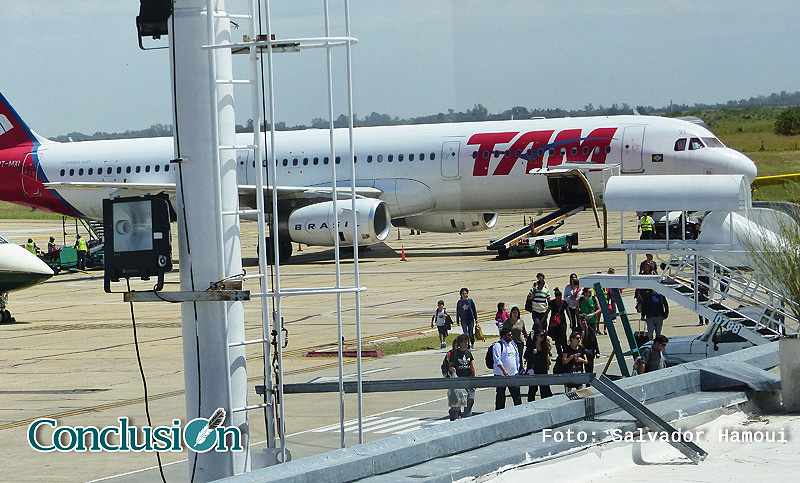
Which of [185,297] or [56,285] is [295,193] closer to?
[56,285]

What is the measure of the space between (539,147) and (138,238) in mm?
29080

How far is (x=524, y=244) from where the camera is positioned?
128 feet

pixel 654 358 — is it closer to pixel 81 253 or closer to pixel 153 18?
pixel 153 18

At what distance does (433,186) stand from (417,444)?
32.3m

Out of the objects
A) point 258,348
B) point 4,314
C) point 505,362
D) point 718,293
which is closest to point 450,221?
point 4,314

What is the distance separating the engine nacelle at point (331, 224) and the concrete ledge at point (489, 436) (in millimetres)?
26436

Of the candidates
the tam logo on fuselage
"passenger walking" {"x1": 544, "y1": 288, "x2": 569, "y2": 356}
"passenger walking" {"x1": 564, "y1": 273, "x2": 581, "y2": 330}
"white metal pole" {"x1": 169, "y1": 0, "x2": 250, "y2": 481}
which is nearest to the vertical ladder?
"passenger walking" {"x1": 544, "y1": 288, "x2": 569, "y2": 356}

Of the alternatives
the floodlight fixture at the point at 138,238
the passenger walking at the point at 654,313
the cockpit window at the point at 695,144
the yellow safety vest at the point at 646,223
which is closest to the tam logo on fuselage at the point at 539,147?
the cockpit window at the point at 695,144

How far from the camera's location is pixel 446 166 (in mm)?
39094

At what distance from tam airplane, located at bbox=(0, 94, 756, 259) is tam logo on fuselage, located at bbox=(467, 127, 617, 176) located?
0.12 ft

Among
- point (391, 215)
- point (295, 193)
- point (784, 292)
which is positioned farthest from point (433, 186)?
point (784, 292)

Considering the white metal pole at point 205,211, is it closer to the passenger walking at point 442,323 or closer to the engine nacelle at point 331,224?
the passenger walking at point 442,323

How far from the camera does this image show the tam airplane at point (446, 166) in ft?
118

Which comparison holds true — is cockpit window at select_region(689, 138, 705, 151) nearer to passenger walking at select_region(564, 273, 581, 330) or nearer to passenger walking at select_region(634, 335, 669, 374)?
passenger walking at select_region(564, 273, 581, 330)
